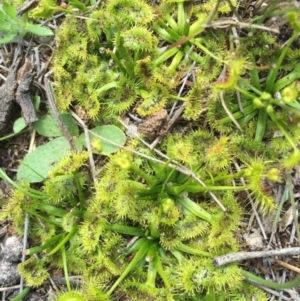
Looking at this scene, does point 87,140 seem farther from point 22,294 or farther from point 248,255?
point 248,255

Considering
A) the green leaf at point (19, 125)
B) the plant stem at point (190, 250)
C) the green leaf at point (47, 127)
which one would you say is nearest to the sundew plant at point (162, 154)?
the plant stem at point (190, 250)

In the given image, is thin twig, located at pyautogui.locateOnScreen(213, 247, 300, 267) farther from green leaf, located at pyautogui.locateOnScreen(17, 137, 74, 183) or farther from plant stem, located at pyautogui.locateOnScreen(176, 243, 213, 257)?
green leaf, located at pyautogui.locateOnScreen(17, 137, 74, 183)

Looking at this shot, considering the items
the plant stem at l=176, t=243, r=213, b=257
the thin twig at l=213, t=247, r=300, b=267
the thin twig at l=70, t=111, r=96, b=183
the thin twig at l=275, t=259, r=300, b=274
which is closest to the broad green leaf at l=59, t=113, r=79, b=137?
the thin twig at l=70, t=111, r=96, b=183

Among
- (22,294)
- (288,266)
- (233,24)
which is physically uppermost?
(233,24)

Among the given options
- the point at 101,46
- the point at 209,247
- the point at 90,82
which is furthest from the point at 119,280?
the point at 101,46

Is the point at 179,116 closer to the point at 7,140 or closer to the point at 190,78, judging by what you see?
the point at 190,78

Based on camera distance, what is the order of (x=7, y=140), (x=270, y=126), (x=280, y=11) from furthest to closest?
(x=7, y=140) → (x=270, y=126) → (x=280, y=11)

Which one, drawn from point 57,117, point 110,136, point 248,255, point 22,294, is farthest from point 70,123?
point 248,255
